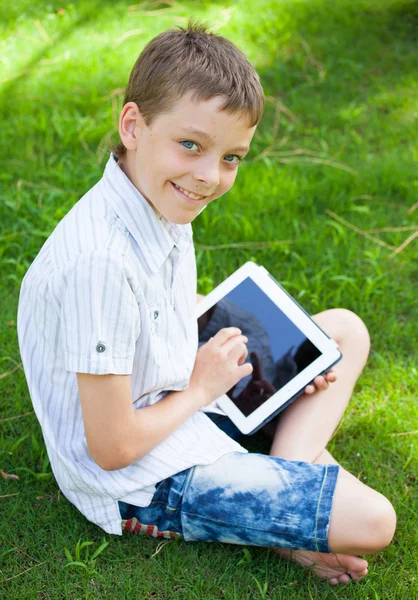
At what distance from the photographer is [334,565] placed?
1.60 meters

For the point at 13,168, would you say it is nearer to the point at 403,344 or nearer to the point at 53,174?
the point at 53,174

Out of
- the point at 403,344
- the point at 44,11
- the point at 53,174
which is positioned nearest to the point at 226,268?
the point at 403,344

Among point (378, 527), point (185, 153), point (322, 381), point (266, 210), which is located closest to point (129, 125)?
point (185, 153)

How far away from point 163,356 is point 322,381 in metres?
0.48

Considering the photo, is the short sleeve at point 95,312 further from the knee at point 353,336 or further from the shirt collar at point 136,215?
the knee at point 353,336

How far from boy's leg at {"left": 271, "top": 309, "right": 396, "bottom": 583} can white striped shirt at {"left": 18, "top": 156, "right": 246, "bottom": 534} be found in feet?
0.71

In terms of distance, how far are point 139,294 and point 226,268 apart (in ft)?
3.64

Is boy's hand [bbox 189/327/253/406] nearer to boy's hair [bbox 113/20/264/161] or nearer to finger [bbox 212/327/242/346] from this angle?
→ finger [bbox 212/327/242/346]

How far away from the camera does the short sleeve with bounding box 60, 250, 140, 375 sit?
132 cm

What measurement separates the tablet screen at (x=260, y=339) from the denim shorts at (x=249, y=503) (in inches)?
9.8

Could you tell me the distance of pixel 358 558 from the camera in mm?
1582

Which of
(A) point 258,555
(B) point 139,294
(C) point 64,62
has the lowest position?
(A) point 258,555

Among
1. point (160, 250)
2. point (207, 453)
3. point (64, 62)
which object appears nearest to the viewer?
point (160, 250)

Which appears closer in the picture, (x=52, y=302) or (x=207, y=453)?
(x=52, y=302)
